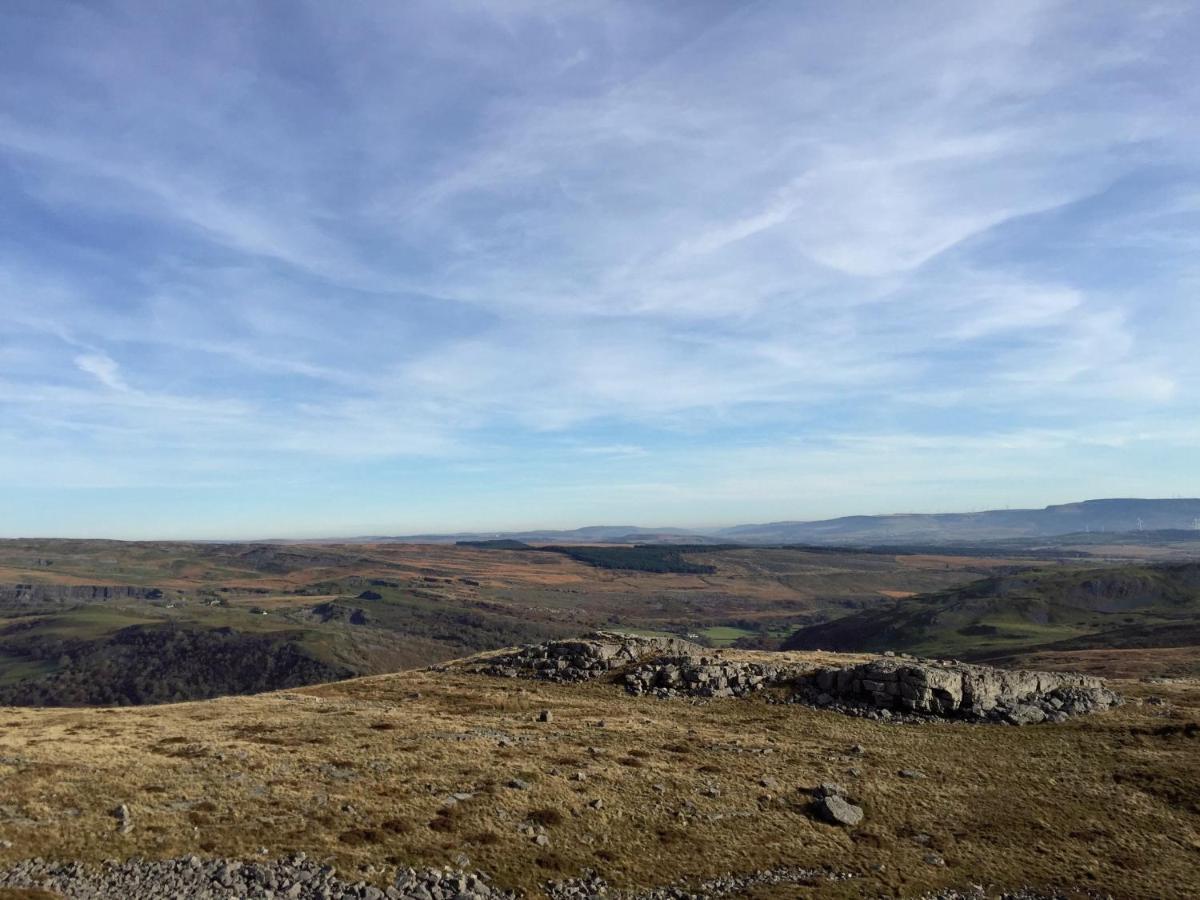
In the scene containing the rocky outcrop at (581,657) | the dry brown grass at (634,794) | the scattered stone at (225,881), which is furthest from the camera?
the rocky outcrop at (581,657)

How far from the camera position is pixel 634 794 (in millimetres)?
36438

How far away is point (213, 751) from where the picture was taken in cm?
4069

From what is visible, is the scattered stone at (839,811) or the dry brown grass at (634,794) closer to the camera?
the dry brown grass at (634,794)

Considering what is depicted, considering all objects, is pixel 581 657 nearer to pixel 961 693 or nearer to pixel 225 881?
pixel 961 693

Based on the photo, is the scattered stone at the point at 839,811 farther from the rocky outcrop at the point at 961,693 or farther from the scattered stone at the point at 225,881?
the rocky outcrop at the point at 961,693

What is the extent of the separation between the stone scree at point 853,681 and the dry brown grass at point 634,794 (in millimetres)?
2623

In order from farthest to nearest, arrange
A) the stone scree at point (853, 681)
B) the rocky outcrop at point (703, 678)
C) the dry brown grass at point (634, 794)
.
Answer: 1. the rocky outcrop at point (703, 678)
2. the stone scree at point (853, 681)
3. the dry brown grass at point (634, 794)

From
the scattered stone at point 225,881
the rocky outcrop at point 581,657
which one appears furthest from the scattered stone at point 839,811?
the rocky outcrop at point 581,657

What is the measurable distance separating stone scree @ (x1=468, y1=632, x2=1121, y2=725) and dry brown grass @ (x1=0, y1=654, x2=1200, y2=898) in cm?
262

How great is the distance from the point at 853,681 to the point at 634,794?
27.4m

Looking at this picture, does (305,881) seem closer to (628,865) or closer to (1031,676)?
(628,865)

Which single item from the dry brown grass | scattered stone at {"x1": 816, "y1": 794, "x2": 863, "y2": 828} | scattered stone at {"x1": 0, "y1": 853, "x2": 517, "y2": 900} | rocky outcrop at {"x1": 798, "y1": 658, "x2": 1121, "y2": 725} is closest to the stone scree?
rocky outcrop at {"x1": 798, "y1": 658, "x2": 1121, "y2": 725}

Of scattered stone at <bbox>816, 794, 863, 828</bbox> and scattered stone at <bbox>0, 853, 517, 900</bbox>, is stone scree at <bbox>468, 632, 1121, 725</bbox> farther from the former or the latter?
scattered stone at <bbox>0, 853, 517, 900</bbox>

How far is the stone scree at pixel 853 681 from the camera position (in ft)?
170
